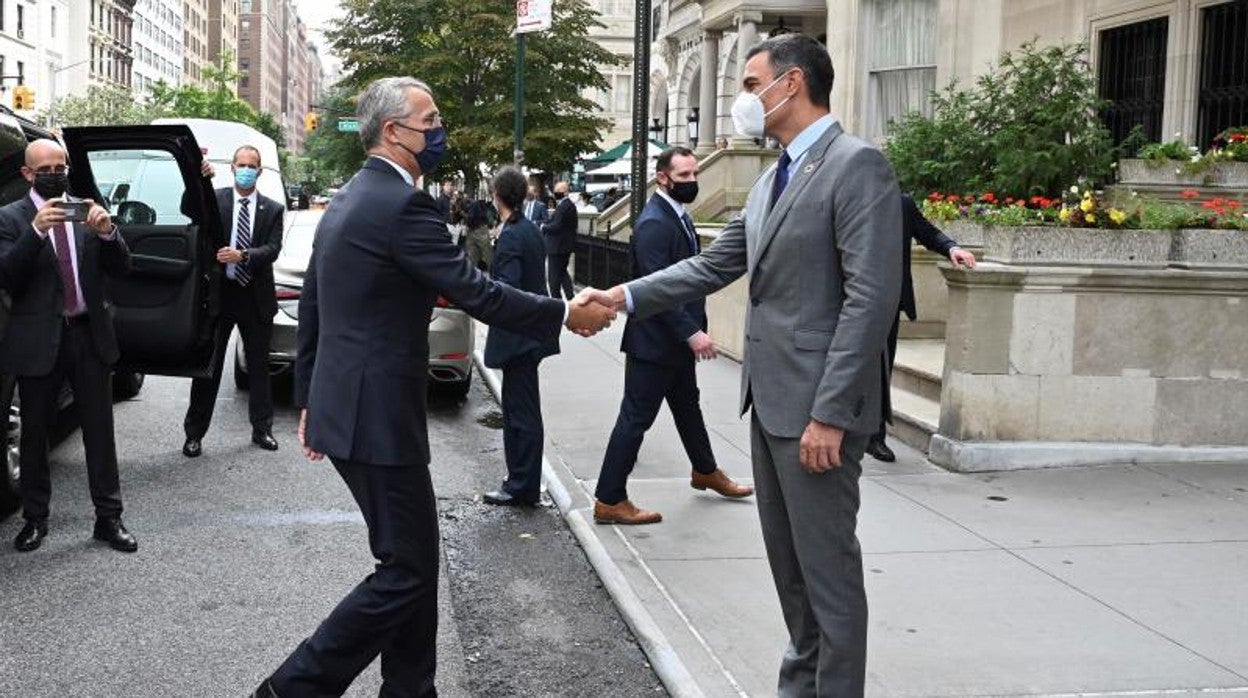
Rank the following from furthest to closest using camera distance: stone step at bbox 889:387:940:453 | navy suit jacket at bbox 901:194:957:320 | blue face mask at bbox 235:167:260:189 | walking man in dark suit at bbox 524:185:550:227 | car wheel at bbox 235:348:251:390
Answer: walking man in dark suit at bbox 524:185:550:227, car wheel at bbox 235:348:251:390, blue face mask at bbox 235:167:260:189, stone step at bbox 889:387:940:453, navy suit jacket at bbox 901:194:957:320

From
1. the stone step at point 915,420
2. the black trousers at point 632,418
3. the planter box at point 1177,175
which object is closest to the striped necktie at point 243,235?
the black trousers at point 632,418

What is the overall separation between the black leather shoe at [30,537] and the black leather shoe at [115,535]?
26 centimetres

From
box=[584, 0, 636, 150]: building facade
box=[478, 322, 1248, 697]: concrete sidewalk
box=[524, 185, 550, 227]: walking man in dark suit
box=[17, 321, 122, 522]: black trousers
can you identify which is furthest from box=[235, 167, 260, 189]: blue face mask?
box=[584, 0, 636, 150]: building facade

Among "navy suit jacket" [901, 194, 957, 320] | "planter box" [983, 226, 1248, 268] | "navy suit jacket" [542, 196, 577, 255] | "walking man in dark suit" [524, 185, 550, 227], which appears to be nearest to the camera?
"navy suit jacket" [901, 194, 957, 320]

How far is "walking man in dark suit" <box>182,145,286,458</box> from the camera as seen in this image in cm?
967

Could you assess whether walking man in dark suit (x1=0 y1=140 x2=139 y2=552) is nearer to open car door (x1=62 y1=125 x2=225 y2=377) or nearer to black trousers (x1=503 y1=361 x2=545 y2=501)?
open car door (x1=62 y1=125 x2=225 y2=377)

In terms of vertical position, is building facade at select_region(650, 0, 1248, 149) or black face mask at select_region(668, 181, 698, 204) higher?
building facade at select_region(650, 0, 1248, 149)

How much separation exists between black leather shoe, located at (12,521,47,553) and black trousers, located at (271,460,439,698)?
3121 millimetres

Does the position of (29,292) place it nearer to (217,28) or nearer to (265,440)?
(265,440)

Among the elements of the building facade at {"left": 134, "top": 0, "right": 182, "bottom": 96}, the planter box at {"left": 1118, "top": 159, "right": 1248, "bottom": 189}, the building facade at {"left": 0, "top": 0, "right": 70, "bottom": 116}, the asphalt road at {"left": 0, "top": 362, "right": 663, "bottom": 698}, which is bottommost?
the asphalt road at {"left": 0, "top": 362, "right": 663, "bottom": 698}

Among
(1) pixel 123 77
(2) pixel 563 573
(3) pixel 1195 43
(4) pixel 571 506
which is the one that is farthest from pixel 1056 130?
(1) pixel 123 77

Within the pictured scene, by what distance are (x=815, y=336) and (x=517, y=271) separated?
4327mm

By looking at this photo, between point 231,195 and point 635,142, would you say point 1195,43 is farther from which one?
point 231,195

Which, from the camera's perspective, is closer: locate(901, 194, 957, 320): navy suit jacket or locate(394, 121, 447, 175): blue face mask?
locate(394, 121, 447, 175): blue face mask
